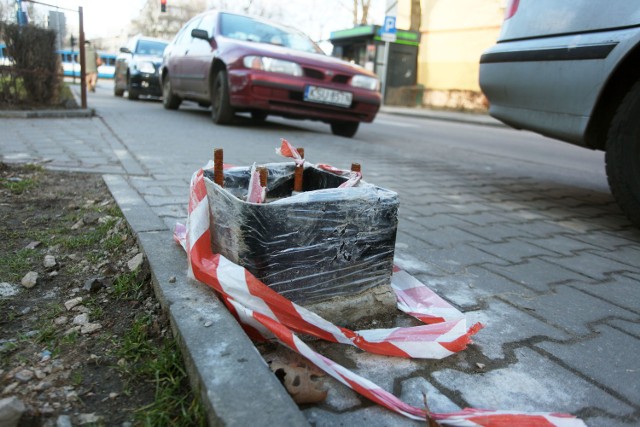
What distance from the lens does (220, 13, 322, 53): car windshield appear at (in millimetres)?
6913

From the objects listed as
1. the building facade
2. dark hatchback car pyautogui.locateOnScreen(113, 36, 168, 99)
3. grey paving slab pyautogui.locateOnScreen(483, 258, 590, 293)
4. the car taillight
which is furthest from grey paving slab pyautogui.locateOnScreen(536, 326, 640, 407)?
the building facade

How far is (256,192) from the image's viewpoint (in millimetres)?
1691

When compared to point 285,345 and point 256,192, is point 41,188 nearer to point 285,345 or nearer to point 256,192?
point 256,192

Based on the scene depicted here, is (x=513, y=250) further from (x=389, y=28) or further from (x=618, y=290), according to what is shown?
(x=389, y=28)

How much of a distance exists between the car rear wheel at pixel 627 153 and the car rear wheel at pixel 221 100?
15.5 feet

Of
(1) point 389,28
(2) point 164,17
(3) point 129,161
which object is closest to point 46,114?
(3) point 129,161

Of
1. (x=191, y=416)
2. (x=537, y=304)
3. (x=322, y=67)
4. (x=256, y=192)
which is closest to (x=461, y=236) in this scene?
(x=537, y=304)

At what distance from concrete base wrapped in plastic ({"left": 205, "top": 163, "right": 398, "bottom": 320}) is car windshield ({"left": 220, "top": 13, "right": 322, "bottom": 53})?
5.65 m

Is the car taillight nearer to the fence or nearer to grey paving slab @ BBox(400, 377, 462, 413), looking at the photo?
grey paving slab @ BBox(400, 377, 462, 413)

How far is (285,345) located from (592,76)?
2.69 m

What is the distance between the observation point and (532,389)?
1.42 metres

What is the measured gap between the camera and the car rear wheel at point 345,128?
7.41 m

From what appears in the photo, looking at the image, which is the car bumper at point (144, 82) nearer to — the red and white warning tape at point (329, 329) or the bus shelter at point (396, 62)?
the red and white warning tape at point (329, 329)

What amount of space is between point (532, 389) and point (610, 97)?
2.45 metres
